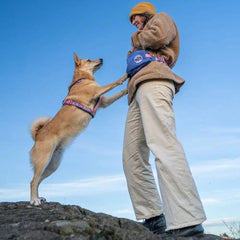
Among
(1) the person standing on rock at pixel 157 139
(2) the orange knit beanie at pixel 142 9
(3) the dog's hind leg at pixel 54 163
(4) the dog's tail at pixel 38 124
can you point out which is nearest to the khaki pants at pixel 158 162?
(1) the person standing on rock at pixel 157 139

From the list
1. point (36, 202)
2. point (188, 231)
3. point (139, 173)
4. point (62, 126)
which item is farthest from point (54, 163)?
point (188, 231)

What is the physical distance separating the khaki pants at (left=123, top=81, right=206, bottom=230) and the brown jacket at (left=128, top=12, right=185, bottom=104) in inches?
3.2

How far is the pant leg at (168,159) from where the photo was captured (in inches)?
121

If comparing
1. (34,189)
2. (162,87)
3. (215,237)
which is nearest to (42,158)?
(34,189)

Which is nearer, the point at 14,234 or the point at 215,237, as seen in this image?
the point at 14,234

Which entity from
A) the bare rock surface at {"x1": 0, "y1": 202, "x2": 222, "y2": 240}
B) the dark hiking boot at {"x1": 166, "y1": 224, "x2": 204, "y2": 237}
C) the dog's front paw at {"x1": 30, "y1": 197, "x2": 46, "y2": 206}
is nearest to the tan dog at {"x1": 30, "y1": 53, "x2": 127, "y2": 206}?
the dog's front paw at {"x1": 30, "y1": 197, "x2": 46, "y2": 206}

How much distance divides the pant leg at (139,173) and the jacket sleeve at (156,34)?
68cm

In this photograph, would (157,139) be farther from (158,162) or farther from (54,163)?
(54,163)

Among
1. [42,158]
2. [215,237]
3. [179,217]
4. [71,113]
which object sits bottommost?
[215,237]

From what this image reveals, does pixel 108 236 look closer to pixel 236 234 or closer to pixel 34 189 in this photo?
pixel 236 234

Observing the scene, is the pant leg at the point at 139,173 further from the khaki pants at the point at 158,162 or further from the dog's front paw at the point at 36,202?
the dog's front paw at the point at 36,202

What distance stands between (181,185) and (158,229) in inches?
34.2

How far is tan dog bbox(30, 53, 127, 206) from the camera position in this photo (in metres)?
5.11

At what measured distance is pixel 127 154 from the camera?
3.87m
